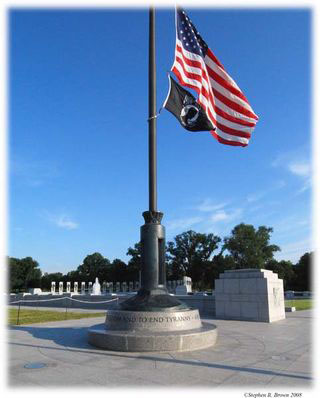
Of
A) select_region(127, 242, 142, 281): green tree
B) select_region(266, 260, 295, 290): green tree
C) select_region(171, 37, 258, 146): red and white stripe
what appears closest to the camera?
select_region(171, 37, 258, 146): red and white stripe

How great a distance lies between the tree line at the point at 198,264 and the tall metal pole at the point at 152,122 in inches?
2238

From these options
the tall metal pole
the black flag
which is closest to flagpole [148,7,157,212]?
the tall metal pole

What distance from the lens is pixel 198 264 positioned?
79312 mm

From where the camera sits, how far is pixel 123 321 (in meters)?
9.34

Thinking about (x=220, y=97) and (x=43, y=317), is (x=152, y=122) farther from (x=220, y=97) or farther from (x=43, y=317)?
(x=43, y=317)

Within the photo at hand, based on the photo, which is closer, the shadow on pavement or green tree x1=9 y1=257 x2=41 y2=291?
the shadow on pavement

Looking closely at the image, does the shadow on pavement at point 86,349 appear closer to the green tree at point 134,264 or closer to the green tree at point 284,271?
the green tree at point 284,271

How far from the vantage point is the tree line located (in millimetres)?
65812

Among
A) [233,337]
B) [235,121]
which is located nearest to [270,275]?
[233,337]

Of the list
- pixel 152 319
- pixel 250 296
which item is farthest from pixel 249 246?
pixel 152 319

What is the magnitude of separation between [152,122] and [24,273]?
84743mm

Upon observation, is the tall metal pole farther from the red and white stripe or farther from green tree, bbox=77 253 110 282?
green tree, bbox=77 253 110 282

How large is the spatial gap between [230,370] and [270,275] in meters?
10.7

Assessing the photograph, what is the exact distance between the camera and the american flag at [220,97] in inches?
465
